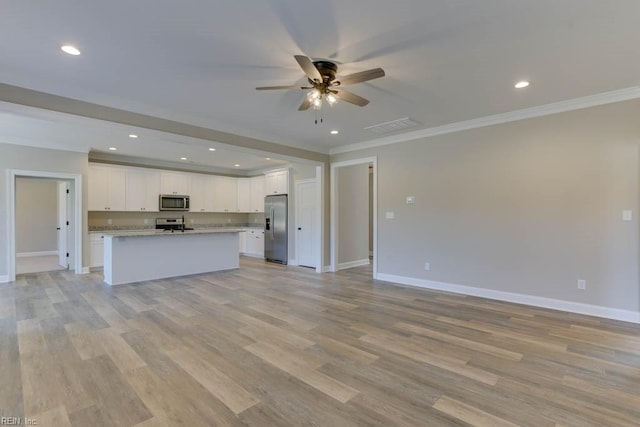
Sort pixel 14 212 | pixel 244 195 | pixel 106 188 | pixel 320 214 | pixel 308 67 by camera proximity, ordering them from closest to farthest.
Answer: pixel 308 67 < pixel 14 212 < pixel 320 214 < pixel 106 188 < pixel 244 195

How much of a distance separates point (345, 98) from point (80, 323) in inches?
153

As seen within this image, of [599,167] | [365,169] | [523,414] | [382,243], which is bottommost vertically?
[523,414]

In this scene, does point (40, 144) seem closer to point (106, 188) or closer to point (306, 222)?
point (106, 188)

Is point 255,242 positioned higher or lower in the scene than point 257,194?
lower

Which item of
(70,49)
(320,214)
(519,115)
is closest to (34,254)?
(320,214)

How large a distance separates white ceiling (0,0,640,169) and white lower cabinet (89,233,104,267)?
157 inches

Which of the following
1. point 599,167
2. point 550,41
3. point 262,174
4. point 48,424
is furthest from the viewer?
point 262,174

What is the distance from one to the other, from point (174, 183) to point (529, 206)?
26.1ft

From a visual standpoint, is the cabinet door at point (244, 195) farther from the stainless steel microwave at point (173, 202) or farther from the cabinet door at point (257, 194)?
Answer: the stainless steel microwave at point (173, 202)

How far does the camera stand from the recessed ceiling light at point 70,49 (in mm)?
2664

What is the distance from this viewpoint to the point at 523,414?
1964 mm

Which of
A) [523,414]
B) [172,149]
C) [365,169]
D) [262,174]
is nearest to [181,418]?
[523,414]

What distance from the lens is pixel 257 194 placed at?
364 inches

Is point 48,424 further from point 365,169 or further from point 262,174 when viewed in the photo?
point 262,174
